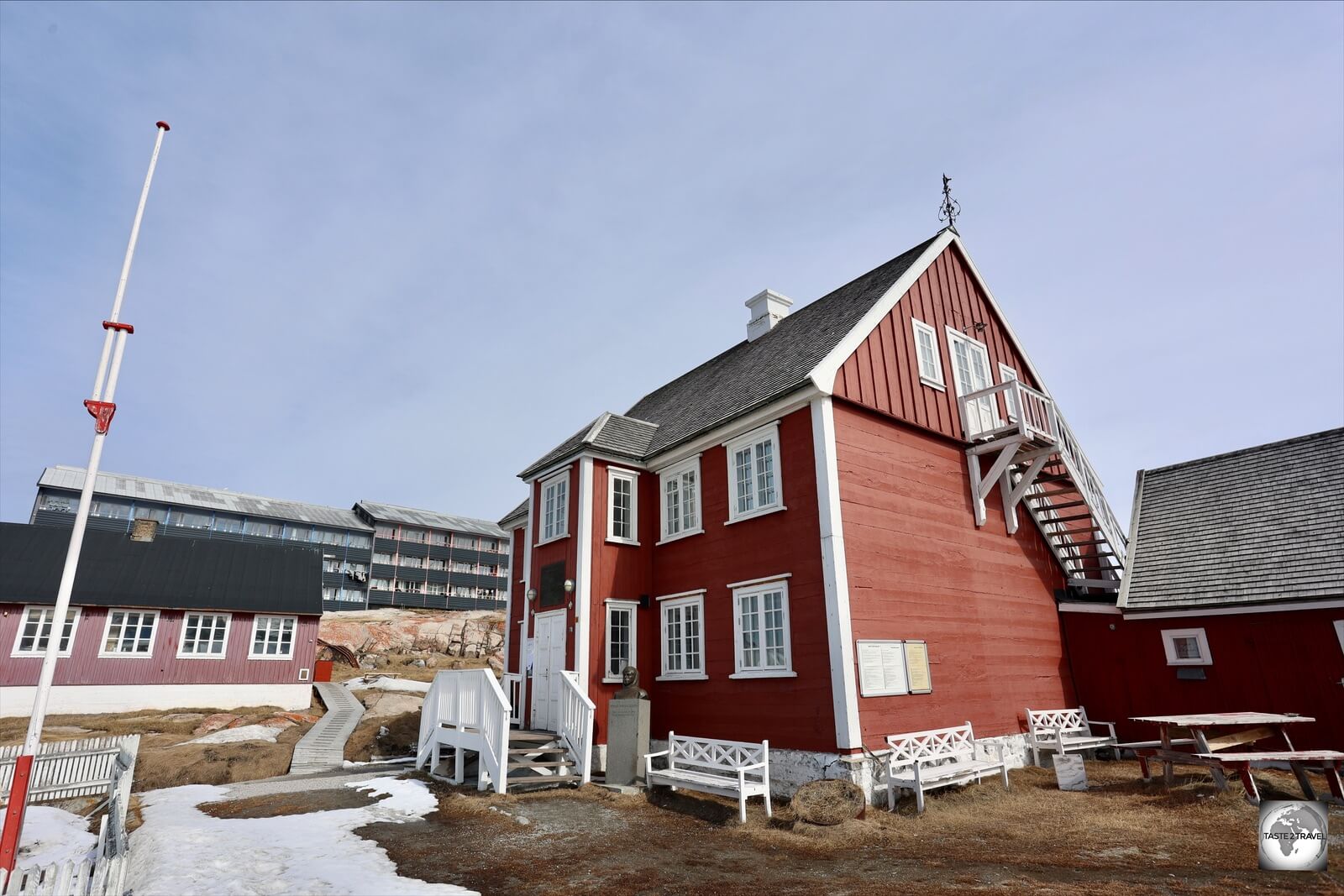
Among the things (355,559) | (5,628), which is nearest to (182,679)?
(5,628)

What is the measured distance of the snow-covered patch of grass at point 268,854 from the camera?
24.8 feet

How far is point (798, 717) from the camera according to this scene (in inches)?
502

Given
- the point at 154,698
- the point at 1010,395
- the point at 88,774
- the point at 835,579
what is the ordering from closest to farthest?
1. the point at 835,579
2. the point at 1010,395
3. the point at 88,774
4. the point at 154,698

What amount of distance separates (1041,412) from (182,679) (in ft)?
103

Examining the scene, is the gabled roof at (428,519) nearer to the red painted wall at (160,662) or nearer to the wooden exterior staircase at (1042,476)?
the red painted wall at (160,662)

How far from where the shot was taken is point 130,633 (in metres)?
27.2

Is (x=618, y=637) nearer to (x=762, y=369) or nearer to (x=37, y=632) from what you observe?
(x=762, y=369)

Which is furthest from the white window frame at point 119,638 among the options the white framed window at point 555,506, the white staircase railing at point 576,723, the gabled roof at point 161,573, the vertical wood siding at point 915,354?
the vertical wood siding at point 915,354

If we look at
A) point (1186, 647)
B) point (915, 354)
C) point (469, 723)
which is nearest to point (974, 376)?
point (915, 354)

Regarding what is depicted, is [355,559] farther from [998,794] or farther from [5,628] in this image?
[998,794]

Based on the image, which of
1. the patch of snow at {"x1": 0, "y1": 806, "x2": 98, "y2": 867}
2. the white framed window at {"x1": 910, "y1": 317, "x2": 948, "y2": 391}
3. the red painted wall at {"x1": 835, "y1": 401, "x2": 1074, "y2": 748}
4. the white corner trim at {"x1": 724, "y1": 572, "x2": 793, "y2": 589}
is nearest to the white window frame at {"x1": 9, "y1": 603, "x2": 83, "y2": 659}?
the patch of snow at {"x1": 0, "y1": 806, "x2": 98, "y2": 867}

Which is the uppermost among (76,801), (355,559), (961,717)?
(355,559)

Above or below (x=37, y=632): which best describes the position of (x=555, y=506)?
above

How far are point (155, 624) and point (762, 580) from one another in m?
26.2
